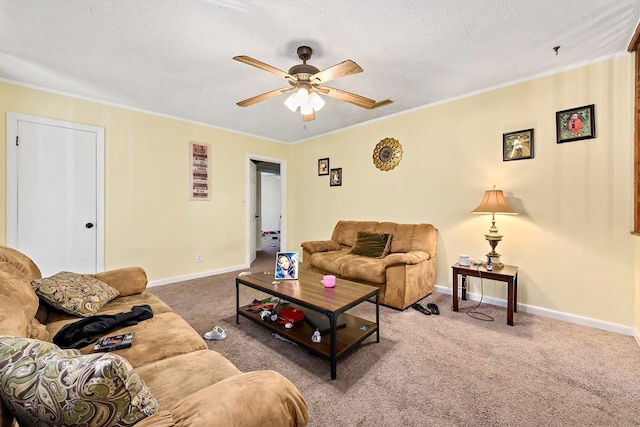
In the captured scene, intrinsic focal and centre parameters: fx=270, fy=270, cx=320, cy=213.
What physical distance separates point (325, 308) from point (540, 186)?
259cm

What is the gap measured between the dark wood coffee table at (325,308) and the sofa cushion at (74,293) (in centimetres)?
104

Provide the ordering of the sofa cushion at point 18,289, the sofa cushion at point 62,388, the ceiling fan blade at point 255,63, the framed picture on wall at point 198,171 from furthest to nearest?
the framed picture on wall at point 198,171
the ceiling fan blade at point 255,63
the sofa cushion at point 18,289
the sofa cushion at point 62,388

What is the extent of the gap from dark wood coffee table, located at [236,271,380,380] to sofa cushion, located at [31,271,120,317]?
1.04 meters

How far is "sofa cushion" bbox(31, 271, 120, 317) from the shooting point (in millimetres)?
1666

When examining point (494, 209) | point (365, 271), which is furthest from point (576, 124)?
point (365, 271)

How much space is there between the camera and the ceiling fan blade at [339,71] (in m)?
1.84

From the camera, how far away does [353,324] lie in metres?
2.26

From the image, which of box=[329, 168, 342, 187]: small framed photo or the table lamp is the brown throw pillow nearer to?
the table lamp

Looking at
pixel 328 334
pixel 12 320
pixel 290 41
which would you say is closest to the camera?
pixel 12 320

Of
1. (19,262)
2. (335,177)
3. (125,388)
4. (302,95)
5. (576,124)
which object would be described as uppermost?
(302,95)

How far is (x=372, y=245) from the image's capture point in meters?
3.60

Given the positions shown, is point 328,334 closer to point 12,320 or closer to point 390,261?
point 390,261

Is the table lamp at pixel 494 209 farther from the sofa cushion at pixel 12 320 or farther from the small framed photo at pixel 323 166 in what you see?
the sofa cushion at pixel 12 320

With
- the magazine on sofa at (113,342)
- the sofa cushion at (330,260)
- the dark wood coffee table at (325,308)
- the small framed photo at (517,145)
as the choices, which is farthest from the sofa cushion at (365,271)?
the magazine on sofa at (113,342)
